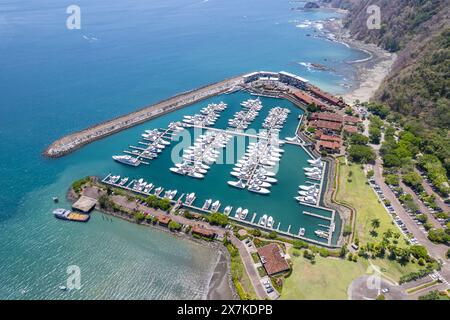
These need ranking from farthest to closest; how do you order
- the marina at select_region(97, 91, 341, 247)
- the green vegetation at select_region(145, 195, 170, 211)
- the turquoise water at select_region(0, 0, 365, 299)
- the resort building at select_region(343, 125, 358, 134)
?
the resort building at select_region(343, 125, 358, 134), the green vegetation at select_region(145, 195, 170, 211), the marina at select_region(97, 91, 341, 247), the turquoise water at select_region(0, 0, 365, 299)

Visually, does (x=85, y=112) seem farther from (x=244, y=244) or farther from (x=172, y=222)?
(x=244, y=244)

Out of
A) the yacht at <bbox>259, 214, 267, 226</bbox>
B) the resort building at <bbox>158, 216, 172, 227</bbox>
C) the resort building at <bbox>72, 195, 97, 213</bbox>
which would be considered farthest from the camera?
the resort building at <bbox>72, 195, 97, 213</bbox>

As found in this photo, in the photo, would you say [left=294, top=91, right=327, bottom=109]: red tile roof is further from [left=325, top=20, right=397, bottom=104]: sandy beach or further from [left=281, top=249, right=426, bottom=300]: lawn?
[left=281, top=249, right=426, bottom=300]: lawn

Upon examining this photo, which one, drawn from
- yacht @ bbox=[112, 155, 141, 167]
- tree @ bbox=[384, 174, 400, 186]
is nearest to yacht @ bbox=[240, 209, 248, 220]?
yacht @ bbox=[112, 155, 141, 167]

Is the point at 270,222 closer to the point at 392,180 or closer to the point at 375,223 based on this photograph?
the point at 375,223

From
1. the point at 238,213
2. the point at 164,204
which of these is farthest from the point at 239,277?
the point at 164,204
